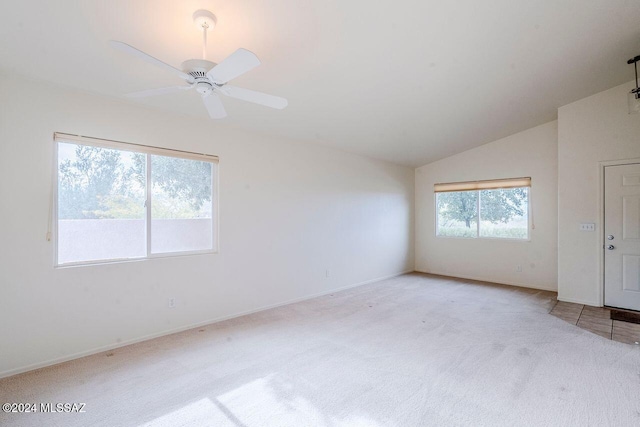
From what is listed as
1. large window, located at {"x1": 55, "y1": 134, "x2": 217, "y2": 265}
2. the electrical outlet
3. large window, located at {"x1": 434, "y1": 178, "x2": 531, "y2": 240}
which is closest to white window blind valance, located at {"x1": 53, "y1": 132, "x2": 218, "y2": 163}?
large window, located at {"x1": 55, "y1": 134, "x2": 217, "y2": 265}

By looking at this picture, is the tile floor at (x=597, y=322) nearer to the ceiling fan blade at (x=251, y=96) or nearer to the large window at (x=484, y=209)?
the large window at (x=484, y=209)

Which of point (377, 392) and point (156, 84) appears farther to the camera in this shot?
point (156, 84)

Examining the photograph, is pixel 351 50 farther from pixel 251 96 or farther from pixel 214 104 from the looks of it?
pixel 214 104

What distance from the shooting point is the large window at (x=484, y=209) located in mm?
5577

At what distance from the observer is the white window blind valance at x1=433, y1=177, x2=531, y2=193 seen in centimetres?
550

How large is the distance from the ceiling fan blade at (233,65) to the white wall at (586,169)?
490 cm

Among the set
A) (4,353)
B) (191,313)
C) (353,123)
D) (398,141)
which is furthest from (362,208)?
(4,353)

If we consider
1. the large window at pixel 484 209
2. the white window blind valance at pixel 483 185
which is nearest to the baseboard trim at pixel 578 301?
the large window at pixel 484 209

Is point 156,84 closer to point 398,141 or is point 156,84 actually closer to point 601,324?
point 398,141

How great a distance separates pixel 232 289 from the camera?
Result: 395 centimetres

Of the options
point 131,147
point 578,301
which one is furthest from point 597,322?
point 131,147

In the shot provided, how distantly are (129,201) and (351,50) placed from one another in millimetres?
2662

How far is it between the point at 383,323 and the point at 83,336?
313cm

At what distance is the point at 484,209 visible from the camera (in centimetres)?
604
